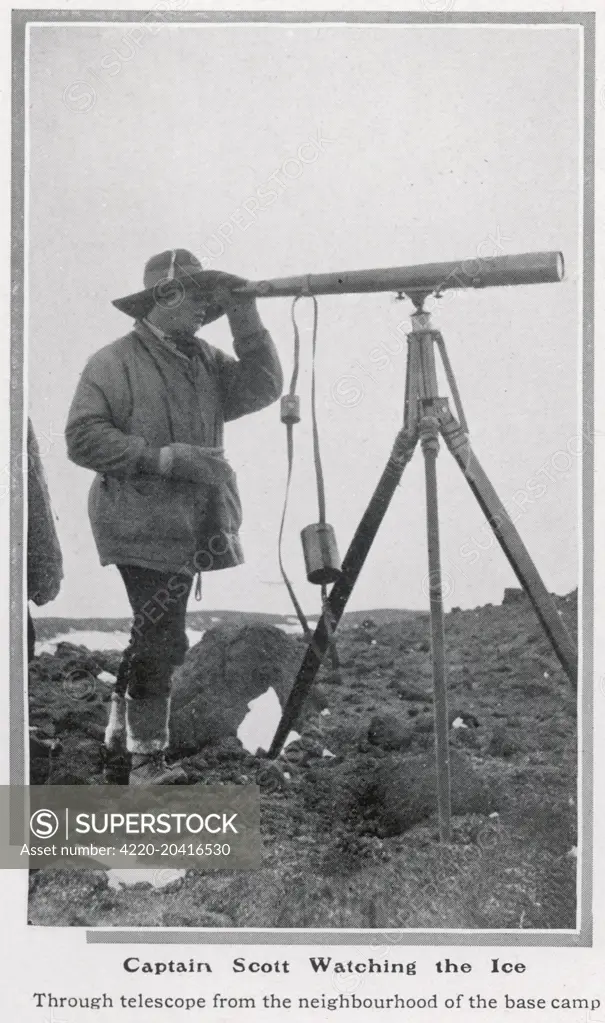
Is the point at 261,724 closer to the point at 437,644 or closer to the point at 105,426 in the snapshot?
the point at 437,644

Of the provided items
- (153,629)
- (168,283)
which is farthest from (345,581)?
(168,283)

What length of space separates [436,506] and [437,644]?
333 millimetres

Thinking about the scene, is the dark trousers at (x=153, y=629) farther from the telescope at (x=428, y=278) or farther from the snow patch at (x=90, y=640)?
the telescope at (x=428, y=278)

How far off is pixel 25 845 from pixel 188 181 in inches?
68.1

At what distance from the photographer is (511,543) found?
2355mm

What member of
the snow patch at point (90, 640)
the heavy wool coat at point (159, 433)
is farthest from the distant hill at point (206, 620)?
the heavy wool coat at point (159, 433)

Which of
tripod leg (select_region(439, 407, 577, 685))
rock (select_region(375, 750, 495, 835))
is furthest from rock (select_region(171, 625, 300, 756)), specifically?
tripod leg (select_region(439, 407, 577, 685))

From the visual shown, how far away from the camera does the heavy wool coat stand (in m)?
2.40

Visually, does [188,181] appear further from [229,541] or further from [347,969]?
[347,969]

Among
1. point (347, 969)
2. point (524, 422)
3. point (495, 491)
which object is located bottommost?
point (347, 969)

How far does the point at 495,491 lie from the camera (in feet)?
7.82

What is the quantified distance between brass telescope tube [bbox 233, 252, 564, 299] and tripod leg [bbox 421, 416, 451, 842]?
1.11 ft

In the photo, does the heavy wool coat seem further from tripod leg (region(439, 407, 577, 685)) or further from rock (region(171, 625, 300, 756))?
tripod leg (region(439, 407, 577, 685))

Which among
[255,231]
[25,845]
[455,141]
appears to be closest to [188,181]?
[255,231]
